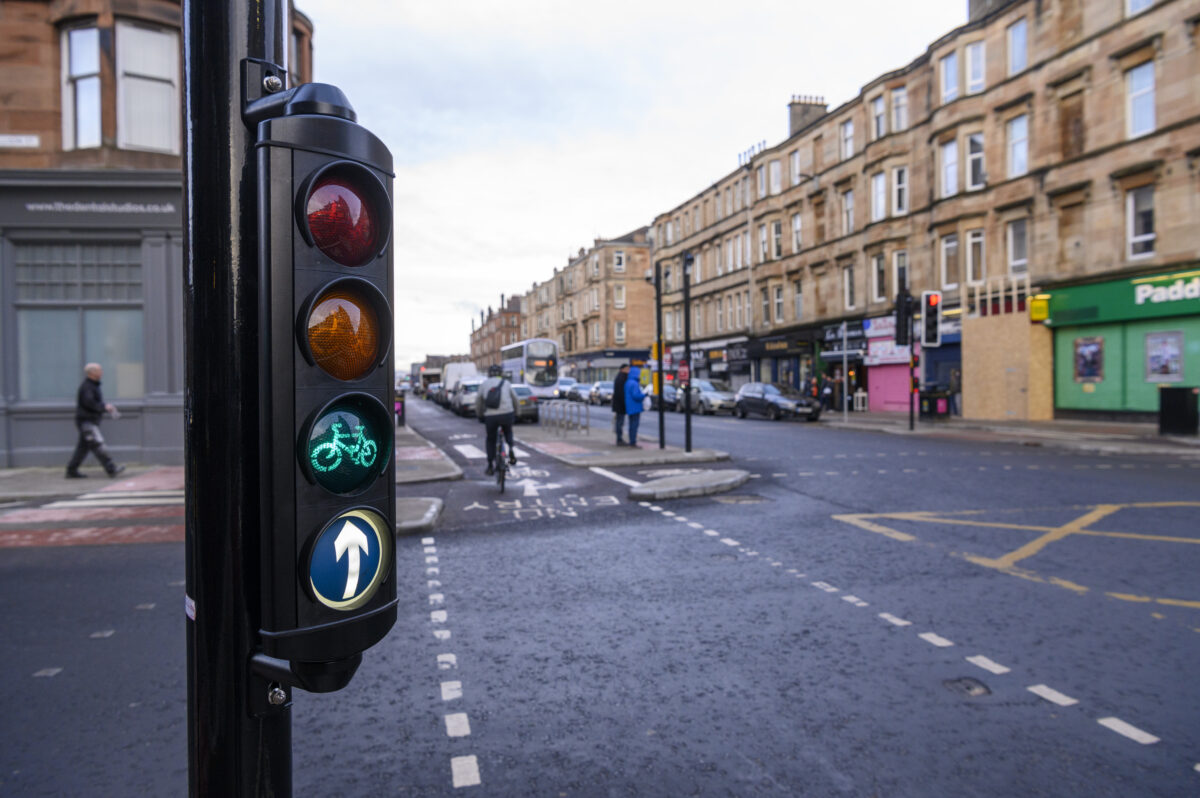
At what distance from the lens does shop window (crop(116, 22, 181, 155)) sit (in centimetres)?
1461

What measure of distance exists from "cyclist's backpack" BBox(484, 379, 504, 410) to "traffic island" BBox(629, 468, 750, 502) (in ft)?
8.83

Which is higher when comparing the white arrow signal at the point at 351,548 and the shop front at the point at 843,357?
the shop front at the point at 843,357

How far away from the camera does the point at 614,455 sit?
634 inches

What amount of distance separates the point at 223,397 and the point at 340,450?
244 millimetres

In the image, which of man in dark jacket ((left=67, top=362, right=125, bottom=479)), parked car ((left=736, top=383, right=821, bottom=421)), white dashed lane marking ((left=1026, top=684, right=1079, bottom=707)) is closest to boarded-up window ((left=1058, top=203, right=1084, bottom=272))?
parked car ((left=736, top=383, right=821, bottom=421))

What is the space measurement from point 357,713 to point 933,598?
156 inches

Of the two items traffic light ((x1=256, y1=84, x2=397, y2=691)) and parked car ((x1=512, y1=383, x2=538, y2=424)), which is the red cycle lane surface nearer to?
traffic light ((x1=256, y1=84, x2=397, y2=691))

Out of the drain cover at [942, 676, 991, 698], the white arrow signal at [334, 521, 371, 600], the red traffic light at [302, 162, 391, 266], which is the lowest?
the drain cover at [942, 676, 991, 698]

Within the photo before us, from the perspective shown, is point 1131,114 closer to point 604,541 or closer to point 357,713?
point 604,541

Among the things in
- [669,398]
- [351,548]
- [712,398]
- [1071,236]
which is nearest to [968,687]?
[351,548]

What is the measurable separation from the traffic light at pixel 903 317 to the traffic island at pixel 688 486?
1528 cm

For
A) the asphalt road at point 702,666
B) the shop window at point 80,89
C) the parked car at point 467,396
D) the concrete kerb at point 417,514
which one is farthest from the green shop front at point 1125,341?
the shop window at point 80,89

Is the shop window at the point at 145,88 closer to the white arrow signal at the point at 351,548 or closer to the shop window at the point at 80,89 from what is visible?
the shop window at the point at 80,89

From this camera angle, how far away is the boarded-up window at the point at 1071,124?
24.7 metres
